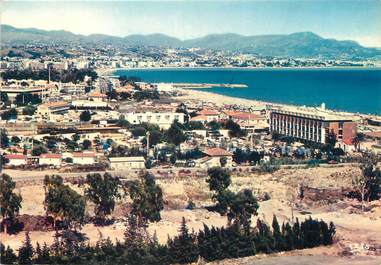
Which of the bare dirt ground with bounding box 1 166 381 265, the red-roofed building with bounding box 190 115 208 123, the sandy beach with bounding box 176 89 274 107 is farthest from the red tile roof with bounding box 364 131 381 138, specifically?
the sandy beach with bounding box 176 89 274 107

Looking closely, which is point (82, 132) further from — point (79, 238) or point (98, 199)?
point (79, 238)

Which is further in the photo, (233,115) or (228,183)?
(233,115)

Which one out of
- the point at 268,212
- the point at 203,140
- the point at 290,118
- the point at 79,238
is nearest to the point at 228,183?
the point at 268,212

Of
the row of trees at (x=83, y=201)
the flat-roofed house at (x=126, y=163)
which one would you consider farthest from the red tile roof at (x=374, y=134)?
the row of trees at (x=83, y=201)

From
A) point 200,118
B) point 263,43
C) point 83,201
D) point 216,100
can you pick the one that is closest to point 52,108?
point 200,118

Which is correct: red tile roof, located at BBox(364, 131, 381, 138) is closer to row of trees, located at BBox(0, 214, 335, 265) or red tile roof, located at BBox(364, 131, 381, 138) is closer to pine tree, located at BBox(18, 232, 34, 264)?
row of trees, located at BBox(0, 214, 335, 265)
